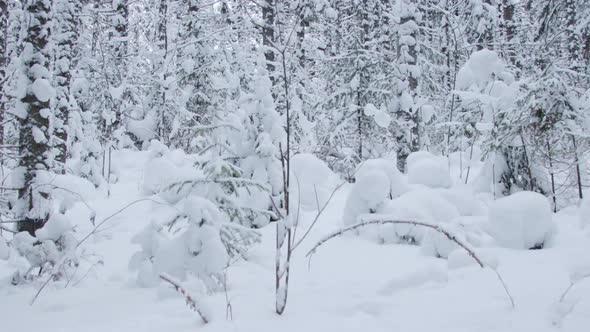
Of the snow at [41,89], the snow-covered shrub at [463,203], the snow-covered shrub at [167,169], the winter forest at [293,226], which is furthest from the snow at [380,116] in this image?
the snow at [41,89]

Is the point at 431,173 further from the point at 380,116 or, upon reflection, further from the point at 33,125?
the point at 33,125

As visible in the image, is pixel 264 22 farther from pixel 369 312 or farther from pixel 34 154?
pixel 369 312

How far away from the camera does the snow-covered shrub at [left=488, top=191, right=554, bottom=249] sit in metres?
4.70

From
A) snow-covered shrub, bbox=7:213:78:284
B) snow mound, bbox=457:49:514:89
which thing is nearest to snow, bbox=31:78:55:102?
snow-covered shrub, bbox=7:213:78:284

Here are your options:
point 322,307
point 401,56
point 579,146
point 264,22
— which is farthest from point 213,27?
point 322,307

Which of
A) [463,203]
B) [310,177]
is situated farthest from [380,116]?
[463,203]

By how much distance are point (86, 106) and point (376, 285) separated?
46.7ft

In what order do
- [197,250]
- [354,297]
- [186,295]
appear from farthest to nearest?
[354,297] → [197,250] → [186,295]

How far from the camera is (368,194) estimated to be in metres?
6.21

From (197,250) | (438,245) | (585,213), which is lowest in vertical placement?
(438,245)

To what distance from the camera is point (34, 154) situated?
17.4ft

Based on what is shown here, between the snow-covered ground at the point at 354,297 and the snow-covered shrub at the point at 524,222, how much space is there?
145mm

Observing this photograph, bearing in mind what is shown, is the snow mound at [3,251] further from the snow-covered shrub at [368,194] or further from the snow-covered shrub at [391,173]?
the snow-covered shrub at [391,173]

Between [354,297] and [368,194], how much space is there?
8.75ft
